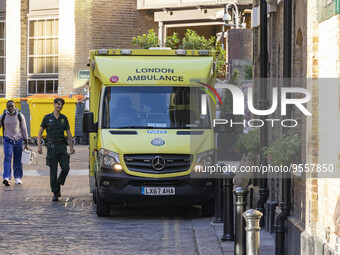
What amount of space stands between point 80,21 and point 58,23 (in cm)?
123

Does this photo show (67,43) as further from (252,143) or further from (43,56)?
(252,143)

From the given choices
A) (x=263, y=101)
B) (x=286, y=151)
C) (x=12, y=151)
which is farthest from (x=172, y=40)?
(x=286, y=151)

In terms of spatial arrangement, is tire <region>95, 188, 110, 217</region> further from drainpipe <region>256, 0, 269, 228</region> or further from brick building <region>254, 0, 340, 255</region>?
brick building <region>254, 0, 340, 255</region>

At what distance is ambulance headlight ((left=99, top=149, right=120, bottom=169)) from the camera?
46.0 feet

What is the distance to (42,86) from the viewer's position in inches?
1640

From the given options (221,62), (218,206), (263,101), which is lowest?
(218,206)

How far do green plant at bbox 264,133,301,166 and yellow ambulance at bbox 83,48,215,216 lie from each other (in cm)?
335

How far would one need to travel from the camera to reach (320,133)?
28.0 ft

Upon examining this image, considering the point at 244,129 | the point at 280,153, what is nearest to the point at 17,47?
the point at 244,129

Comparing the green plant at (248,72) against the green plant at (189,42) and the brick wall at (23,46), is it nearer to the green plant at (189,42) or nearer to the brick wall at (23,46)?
the green plant at (189,42)

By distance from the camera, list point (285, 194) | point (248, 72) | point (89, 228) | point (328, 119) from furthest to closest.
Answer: point (248, 72)
point (89, 228)
point (285, 194)
point (328, 119)

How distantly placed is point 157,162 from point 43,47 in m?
28.6

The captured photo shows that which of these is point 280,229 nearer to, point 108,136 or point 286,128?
point 286,128

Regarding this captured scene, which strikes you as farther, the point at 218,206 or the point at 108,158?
the point at 108,158
